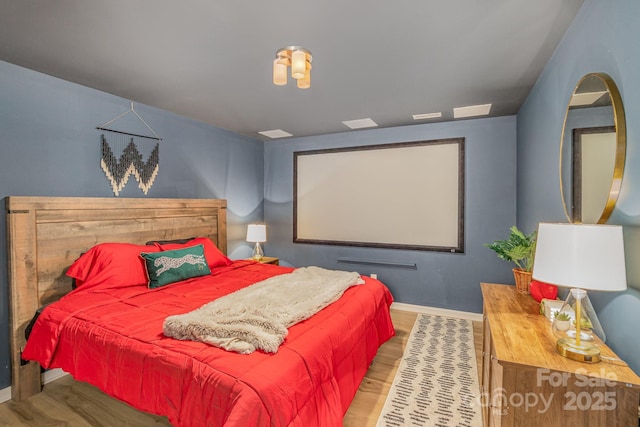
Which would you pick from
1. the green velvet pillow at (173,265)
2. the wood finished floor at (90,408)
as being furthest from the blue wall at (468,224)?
the green velvet pillow at (173,265)

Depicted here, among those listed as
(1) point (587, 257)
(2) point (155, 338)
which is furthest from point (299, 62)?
(2) point (155, 338)

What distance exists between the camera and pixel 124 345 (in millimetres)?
1744

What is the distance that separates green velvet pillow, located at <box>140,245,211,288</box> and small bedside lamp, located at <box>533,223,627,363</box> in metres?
2.72

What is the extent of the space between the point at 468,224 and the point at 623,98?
9.02 feet

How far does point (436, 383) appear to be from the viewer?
2.48m

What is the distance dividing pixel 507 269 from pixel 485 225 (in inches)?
22.9

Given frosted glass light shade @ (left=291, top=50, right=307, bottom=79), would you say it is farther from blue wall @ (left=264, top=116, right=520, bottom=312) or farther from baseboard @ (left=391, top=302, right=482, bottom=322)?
baseboard @ (left=391, top=302, right=482, bottom=322)

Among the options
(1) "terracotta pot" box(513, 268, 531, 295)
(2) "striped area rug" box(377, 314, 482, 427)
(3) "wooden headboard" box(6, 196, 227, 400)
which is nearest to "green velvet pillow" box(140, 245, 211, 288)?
(3) "wooden headboard" box(6, 196, 227, 400)

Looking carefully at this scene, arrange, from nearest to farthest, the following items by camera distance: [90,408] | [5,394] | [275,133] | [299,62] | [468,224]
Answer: [299,62] < [90,408] < [5,394] < [468,224] < [275,133]

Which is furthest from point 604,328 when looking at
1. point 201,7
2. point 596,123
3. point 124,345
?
point 201,7

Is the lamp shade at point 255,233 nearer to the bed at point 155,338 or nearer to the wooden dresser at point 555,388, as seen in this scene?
the bed at point 155,338

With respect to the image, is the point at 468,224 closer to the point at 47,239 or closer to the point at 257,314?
the point at 257,314

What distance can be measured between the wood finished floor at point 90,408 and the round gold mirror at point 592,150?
1801mm

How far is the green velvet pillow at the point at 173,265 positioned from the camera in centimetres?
272
